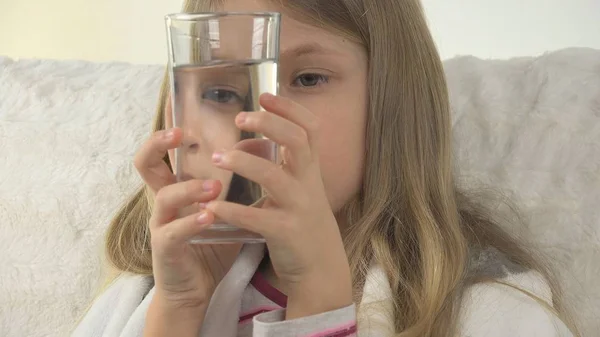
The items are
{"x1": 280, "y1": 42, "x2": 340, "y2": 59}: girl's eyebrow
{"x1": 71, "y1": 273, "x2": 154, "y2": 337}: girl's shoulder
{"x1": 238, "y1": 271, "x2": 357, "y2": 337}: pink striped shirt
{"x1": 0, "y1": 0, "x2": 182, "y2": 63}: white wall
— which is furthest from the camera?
{"x1": 0, "y1": 0, "x2": 182, "y2": 63}: white wall

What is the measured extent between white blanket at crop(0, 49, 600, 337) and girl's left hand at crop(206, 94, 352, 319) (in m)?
0.35

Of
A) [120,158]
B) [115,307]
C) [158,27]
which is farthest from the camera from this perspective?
[158,27]

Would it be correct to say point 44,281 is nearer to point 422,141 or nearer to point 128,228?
point 128,228

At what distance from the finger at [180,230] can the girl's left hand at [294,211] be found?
0.04ft

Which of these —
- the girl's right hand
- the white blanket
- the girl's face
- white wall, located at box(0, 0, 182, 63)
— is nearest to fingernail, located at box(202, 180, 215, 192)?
the girl's right hand

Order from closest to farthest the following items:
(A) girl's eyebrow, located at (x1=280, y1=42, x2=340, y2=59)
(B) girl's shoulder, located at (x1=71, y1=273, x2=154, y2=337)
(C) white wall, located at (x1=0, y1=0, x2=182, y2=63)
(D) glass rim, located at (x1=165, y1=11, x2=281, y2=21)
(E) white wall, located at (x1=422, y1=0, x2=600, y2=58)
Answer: (D) glass rim, located at (x1=165, y1=11, x2=281, y2=21), (A) girl's eyebrow, located at (x1=280, y1=42, x2=340, y2=59), (B) girl's shoulder, located at (x1=71, y1=273, x2=154, y2=337), (E) white wall, located at (x1=422, y1=0, x2=600, y2=58), (C) white wall, located at (x1=0, y1=0, x2=182, y2=63)

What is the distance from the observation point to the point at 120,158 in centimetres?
109

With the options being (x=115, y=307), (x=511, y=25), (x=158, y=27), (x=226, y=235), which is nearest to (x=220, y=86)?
(x=226, y=235)

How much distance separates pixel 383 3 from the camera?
88cm

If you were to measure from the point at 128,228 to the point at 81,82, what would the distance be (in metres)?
0.28

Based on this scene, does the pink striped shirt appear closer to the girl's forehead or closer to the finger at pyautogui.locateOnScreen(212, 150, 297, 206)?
the finger at pyautogui.locateOnScreen(212, 150, 297, 206)

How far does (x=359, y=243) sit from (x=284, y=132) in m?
0.29

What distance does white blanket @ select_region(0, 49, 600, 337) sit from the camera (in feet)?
3.07

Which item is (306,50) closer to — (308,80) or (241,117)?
(308,80)
